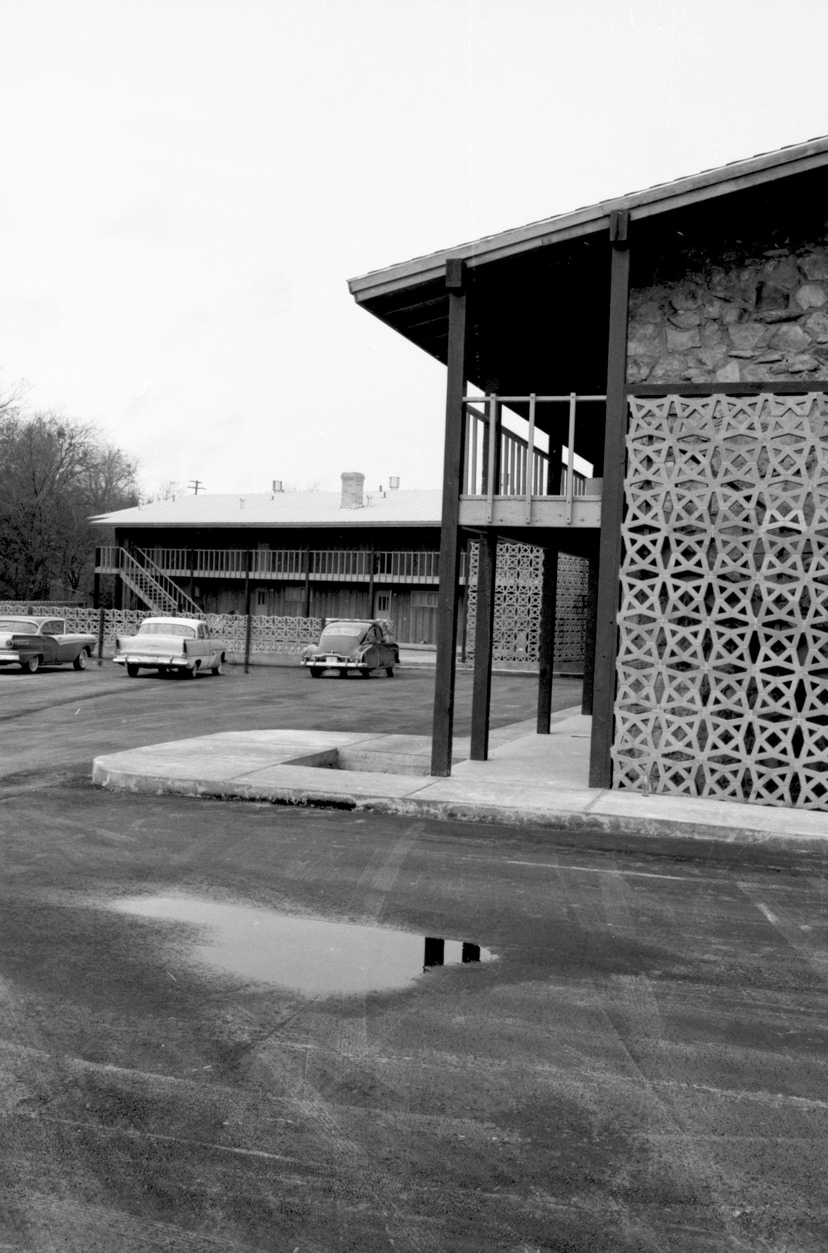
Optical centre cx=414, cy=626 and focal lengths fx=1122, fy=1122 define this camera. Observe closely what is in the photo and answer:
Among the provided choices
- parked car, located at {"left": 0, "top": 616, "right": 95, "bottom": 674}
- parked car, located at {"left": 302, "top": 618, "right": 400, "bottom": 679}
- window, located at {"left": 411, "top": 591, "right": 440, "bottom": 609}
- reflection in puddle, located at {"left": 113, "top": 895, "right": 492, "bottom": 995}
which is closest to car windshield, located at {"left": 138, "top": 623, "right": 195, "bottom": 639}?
parked car, located at {"left": 0, "top": 616, "right": 95, "bottom": 674}

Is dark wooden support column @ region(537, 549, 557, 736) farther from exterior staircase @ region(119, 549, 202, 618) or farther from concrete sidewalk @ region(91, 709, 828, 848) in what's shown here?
exterior staircase @ region(119, 549, 202, 618)

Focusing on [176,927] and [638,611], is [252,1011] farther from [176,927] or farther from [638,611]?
[638,611]

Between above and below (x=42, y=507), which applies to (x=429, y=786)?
below

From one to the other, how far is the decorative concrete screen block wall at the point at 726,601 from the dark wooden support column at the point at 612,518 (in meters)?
0.10

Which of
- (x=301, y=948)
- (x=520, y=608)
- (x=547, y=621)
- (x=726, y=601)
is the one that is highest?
(x=726, y=601)

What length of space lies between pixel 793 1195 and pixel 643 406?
326 inches

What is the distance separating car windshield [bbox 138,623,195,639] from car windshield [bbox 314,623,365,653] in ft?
12.2

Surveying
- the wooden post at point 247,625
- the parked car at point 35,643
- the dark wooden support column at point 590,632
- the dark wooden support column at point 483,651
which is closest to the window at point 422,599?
the wooden post at point 247,625

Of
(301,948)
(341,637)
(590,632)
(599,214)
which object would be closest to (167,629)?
(341,637)

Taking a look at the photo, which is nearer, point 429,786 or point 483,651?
point 429,786

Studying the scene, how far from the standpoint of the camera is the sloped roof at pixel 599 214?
9.80 m

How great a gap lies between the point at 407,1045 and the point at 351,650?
26903 millimetres

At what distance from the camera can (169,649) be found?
29.0m

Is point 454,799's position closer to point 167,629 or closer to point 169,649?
point 169,649
